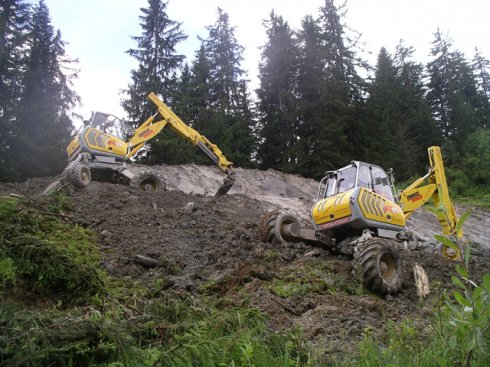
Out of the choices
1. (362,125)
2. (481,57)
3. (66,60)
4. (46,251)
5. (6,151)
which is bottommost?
(46,251)

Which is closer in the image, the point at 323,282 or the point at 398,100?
the point at 323,282

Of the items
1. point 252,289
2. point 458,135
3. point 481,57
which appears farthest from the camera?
point 481,57

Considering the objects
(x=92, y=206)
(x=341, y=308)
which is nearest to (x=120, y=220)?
(x=92, y=206)

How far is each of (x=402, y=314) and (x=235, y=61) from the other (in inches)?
1154

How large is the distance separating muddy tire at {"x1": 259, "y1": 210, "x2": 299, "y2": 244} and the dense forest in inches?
588

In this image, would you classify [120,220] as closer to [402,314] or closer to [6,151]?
[402,314]

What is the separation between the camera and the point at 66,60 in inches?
1120

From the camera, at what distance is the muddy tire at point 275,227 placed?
933cm

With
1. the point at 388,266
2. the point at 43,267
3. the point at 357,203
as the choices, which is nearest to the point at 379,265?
the point at 388,266

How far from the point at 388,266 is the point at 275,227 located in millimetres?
2476

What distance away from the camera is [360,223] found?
8.45m

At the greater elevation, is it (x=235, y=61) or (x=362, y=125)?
(x=235, y=61)

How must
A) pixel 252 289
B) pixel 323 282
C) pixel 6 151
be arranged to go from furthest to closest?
pixel 6 151
pixel 323 282
pixel 252 289

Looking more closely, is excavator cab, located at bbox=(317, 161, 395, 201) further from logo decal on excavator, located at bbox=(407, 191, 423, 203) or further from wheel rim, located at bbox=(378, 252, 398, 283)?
wheel rim, located at bbox=(378, 252, 398, 283)
